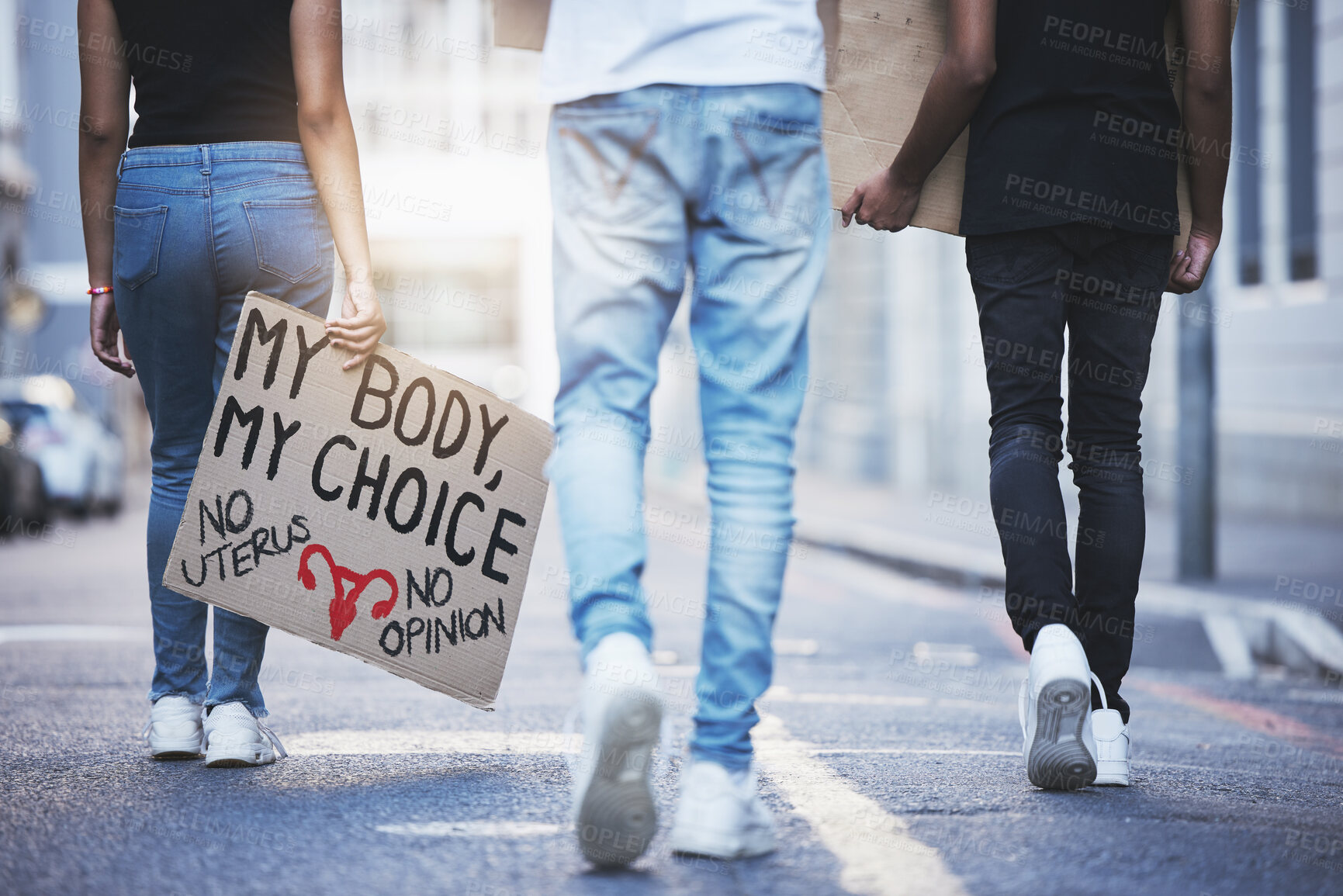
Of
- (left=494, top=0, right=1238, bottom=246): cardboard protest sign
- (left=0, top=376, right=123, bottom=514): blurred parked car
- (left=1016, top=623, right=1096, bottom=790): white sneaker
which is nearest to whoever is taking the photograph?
(left=1016, top=623, right=1096, bottom=790): white sneaker

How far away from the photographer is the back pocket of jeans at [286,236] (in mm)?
2945

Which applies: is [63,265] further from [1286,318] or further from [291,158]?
[291,158]

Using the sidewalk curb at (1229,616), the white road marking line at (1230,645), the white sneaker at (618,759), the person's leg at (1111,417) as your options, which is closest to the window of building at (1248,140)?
the sidewalk curb at (1229,616)

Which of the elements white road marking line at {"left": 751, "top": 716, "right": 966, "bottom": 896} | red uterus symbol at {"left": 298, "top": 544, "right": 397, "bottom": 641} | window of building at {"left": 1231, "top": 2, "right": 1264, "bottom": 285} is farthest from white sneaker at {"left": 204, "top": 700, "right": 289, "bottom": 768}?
window of building at {"left": 1231, "top": 2, "right": 1264, "bottom": 285}

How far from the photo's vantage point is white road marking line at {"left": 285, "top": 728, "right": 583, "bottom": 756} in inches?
127

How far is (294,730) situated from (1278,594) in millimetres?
5782

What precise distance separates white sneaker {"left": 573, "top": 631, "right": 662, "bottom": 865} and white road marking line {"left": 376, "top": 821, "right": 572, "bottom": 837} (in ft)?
1.07

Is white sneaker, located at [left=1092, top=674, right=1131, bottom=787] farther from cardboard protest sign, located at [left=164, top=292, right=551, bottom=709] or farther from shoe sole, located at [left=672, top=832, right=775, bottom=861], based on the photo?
cardboard protest sign, located at [left=164, top=292, right=551, bottom=709]

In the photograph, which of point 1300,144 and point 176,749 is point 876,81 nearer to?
point 176,749

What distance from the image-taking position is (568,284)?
7.40ft

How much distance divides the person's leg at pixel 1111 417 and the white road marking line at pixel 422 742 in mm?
1153

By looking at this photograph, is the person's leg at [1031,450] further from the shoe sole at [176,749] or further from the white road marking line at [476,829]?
the shoe sole at [176,749]

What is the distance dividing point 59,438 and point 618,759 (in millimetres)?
15004

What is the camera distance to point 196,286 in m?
2.94
